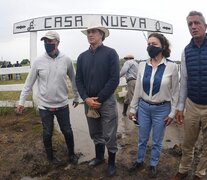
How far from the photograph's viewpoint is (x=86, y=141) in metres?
6.37

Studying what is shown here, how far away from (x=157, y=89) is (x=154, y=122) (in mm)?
456

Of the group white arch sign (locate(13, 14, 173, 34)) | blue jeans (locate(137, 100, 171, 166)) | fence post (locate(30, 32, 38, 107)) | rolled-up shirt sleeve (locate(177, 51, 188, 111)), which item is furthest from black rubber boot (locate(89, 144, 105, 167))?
white arch sign (locate(13, 14, 173, 34))

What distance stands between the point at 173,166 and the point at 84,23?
458 cm

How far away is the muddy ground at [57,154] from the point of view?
4672mm

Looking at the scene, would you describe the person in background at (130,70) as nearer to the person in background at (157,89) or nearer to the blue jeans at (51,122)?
the blue jeans at (51,122)

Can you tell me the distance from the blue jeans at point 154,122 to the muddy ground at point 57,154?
407 millimetres

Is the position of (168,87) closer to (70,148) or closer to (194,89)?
(194,89)

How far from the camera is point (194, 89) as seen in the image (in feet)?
13.0

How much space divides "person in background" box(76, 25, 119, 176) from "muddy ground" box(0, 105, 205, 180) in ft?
1.29

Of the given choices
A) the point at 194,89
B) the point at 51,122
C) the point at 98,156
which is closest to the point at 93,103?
the point at 51,122

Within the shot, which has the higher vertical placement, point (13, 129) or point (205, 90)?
point (205, 90)

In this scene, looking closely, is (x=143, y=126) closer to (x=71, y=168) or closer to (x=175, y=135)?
(x=71, y=168)

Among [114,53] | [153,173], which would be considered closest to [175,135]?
[153,173]

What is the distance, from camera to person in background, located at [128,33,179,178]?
420 cm
